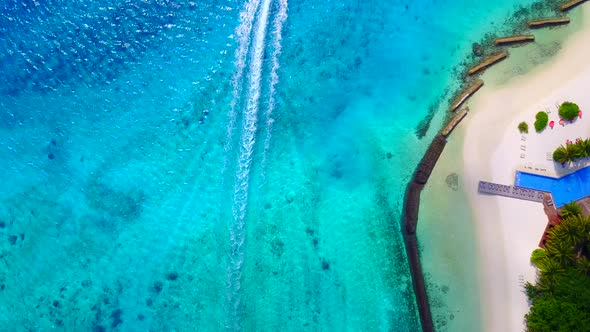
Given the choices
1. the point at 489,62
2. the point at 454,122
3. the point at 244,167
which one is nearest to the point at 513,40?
the point at 489,62

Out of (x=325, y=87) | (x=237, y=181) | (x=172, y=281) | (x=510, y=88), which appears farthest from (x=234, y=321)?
(x=510, y=88)

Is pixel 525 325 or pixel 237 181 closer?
pixel 525 325

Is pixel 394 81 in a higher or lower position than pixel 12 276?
higher

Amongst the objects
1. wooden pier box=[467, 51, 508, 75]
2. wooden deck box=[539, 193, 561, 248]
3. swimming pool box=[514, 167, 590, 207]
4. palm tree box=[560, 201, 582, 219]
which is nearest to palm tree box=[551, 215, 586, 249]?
palm tree box=[560, 201, 582, 219]

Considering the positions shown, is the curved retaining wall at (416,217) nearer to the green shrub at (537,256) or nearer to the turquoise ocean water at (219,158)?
the turquoise ocean water at (219,158)

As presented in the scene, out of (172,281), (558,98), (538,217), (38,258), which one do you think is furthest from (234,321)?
(558,98)

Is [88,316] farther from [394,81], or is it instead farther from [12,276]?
[394,81]

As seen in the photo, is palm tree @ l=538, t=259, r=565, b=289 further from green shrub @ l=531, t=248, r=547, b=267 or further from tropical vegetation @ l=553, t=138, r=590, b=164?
tropical vegetation @ l=553, t=138, r=590, b=164

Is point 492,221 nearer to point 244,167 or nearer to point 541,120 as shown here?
point 541,120

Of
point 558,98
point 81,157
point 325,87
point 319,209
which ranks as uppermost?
point 325,87
